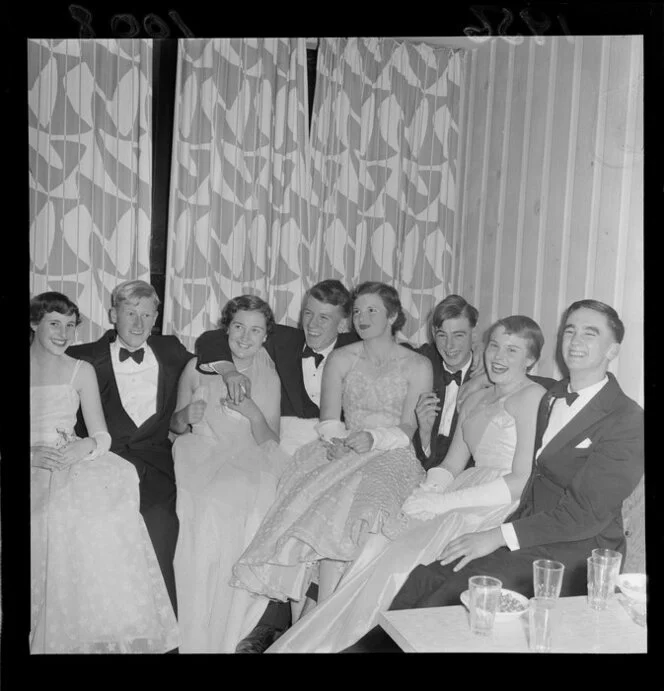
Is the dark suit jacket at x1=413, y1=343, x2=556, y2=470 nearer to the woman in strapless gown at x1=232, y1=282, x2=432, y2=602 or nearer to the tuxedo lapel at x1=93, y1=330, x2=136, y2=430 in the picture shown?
the woman in strapless gown at x1=232, y1=282, x2=432, y2=602

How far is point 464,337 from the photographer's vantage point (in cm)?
293

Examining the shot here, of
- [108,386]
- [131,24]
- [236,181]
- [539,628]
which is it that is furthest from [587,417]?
[131,24]

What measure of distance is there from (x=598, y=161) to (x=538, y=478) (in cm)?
107

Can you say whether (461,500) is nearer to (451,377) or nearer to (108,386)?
(451,377)

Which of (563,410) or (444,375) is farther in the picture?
(444,375)

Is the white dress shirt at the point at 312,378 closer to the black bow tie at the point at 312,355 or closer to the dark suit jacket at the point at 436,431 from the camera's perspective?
the black bow tie at the point at 312,355

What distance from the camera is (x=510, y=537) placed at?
2666 millimetres

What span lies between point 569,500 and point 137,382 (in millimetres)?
1519

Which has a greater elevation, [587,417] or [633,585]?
[587,417]

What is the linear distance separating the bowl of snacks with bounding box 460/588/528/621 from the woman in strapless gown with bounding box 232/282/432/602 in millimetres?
467

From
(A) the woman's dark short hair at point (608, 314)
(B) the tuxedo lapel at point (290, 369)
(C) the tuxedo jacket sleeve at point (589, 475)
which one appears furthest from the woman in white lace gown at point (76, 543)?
(A) the woman's dark short hair at point (608, 314)

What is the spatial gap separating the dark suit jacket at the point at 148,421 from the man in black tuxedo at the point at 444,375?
→ 0.88 m

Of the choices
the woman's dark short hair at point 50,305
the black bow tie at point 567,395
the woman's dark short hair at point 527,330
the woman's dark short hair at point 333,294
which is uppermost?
the woman's dark short hair at point 333,294

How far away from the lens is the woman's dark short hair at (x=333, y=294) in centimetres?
300
